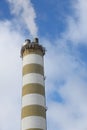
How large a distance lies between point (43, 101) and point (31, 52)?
3.40m

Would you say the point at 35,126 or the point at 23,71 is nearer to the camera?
the point at 35,126

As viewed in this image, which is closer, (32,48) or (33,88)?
(33,88)

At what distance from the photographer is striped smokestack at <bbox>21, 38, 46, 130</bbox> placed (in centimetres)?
2188

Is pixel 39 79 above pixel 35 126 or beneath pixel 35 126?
above

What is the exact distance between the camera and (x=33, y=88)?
74.4 feet

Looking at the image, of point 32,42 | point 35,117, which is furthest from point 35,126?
point 32,42

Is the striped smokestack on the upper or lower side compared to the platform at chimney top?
lower

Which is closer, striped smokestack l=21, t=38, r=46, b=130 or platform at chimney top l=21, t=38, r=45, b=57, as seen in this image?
striped smokestack l=21, t=38, r=46, b=130

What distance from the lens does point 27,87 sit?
22859 millimetres

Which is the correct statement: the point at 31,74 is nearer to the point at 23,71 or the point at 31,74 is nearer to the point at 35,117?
the point at 23,71

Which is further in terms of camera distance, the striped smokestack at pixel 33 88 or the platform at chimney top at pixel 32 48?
the platform at chimney top at pixel 32 48

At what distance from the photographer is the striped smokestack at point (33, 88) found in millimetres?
21875

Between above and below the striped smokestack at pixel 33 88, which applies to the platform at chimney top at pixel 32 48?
above

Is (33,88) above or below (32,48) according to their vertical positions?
below
